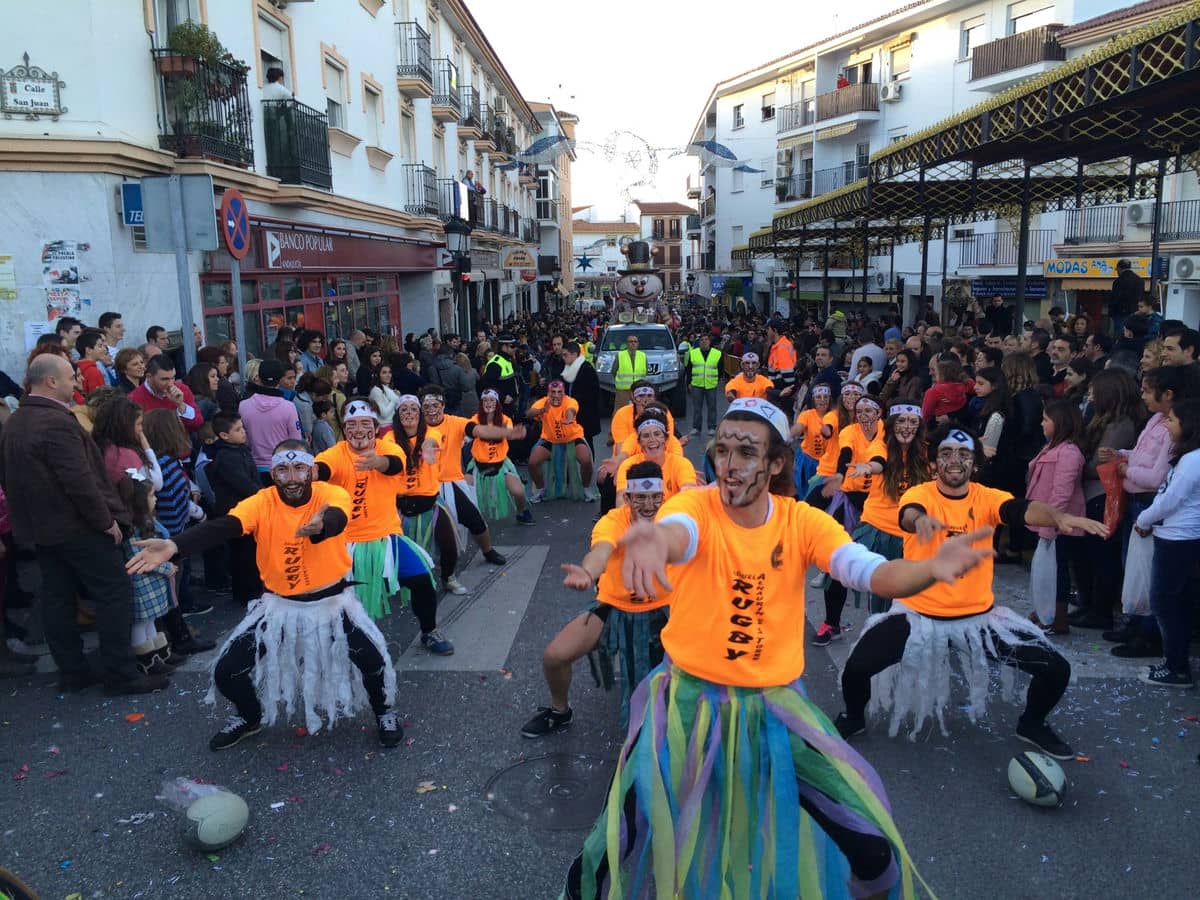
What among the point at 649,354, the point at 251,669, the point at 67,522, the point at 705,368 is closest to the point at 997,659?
the point at 251,669

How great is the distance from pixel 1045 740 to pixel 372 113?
1851cm

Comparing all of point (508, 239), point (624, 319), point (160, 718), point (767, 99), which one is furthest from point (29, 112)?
point (767, 99)

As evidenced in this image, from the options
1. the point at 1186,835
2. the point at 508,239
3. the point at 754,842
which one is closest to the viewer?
the point at 754,842

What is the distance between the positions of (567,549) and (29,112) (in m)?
6.80

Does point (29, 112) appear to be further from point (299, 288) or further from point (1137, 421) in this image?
point (1137, 421)

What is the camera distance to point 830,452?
295 inches

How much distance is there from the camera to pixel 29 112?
909 cm

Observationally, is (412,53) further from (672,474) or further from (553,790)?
(553,790)

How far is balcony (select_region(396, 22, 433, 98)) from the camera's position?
21375mm

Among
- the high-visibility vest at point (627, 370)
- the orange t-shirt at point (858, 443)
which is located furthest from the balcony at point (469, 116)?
the orange t-shirt at point (858, 443)

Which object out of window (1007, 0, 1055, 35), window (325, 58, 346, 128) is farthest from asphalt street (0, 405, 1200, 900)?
window (1007, 0, 1055, 35)

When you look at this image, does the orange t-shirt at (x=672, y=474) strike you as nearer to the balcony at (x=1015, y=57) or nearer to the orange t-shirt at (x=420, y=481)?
the orange t-shirt at (x=420, y=481)

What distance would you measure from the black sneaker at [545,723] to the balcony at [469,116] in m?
25.6

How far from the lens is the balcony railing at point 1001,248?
25875 mm
